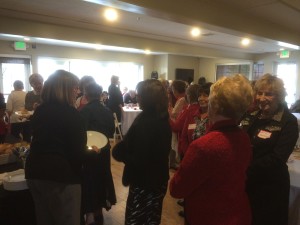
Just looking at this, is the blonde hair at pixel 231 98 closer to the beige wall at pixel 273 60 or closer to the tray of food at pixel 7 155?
the tray of food at pixel 7 155

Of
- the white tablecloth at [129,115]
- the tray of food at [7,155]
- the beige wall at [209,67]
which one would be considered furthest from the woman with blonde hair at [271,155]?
the beige wall at [209,67]

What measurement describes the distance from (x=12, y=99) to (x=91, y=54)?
402 centimetres

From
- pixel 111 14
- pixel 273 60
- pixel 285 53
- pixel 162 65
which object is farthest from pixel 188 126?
pixel 273 60

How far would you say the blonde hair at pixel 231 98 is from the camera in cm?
100

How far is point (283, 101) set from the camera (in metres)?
1.46

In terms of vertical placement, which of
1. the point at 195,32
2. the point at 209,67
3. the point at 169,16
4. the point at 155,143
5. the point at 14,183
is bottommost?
the point at 14,183

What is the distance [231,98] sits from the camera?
1000 millimetres

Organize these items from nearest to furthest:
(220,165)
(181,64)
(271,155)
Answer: (220,165) → (271,155) → (181,64)

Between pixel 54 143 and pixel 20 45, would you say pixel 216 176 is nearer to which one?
pixel 54 143

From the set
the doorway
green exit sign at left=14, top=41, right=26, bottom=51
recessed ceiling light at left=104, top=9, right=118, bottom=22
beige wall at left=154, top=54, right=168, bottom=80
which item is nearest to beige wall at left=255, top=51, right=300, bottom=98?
the doorway

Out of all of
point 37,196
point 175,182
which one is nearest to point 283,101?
point 175,182

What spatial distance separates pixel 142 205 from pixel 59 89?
861 millimetres

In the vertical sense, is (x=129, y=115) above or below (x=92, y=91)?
below

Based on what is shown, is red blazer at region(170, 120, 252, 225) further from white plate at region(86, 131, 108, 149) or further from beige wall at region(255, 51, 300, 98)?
beige wall at region(255, 51, 300, 98)
